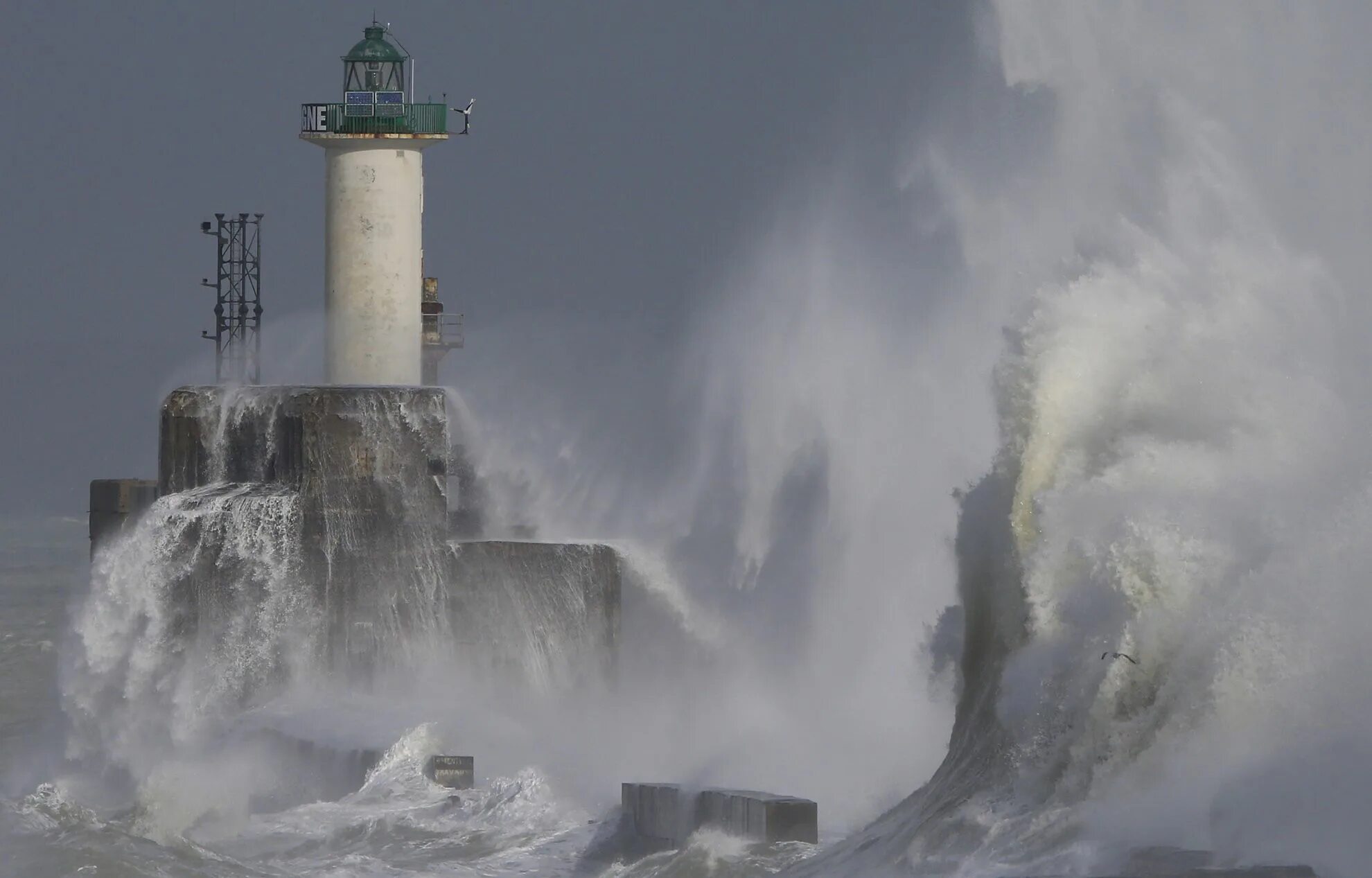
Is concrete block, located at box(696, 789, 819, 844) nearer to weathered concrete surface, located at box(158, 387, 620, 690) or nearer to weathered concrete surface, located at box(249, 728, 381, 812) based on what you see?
weathered concrete surface, located at box(249, 728, 381, 812)

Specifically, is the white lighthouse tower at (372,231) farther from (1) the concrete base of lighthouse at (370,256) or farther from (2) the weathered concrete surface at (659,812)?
(2) the weathered concrete surface at (659,812)

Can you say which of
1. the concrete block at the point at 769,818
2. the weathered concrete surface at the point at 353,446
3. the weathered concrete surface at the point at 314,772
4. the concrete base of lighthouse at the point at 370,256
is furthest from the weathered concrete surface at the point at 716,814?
the concrete base of lighthouse at the point at 370,256

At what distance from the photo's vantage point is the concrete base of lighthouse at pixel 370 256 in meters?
26.0

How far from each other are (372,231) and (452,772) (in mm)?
7292

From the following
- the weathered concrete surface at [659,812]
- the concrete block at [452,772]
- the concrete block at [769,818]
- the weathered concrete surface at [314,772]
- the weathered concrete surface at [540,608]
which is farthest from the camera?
the weathered concrete surface at [540,608]

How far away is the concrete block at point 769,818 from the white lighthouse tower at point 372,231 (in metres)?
11.4

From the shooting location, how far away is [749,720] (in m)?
22.6

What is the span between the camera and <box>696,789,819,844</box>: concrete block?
49.1 ft

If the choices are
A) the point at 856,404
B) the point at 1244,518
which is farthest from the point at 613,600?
the point at 1244,518

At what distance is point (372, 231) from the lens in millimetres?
26016

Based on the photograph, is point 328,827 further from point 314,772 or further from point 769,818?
point 769,818

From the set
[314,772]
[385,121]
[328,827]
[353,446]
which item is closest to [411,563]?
[353,446]

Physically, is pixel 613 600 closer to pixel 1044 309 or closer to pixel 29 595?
pixel 1044 309

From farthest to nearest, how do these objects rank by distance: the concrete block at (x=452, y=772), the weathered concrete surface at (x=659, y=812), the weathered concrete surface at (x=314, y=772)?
the weathered concrete surface at (x=314, y=772) → the concrete block at (x=452, y=772) → the weathered concrete surface at (x=659, y=812)
